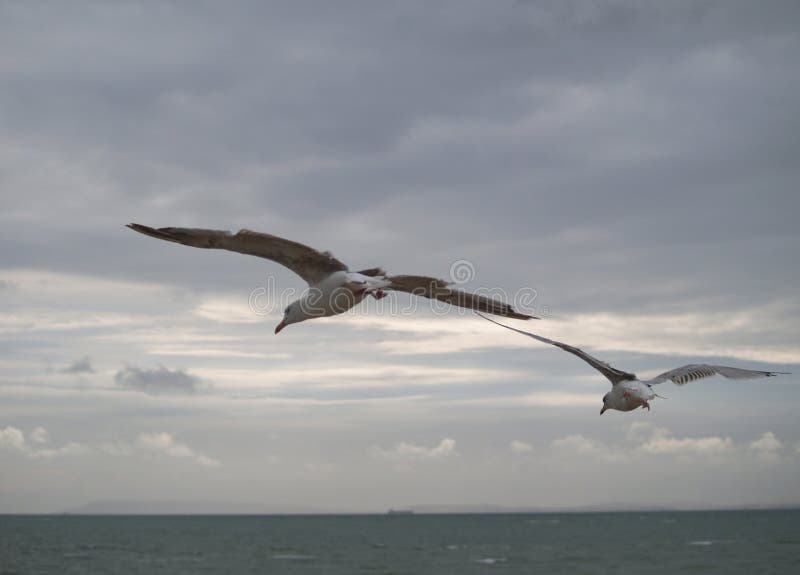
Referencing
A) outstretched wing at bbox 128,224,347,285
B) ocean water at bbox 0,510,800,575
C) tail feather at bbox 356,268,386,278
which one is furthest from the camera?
ocean water at bbox 0,510,800,575

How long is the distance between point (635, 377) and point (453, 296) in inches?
168

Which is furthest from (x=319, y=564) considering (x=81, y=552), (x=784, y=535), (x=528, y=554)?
(x=784, y=535)

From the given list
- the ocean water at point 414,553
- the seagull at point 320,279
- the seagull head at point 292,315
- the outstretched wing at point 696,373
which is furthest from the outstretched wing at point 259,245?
the ocean water at point 414,553

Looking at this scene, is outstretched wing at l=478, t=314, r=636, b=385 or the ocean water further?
the ocean water

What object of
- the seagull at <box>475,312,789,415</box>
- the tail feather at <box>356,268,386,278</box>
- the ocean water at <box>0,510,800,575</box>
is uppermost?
the tail feather at <box>356,268,386,278</box>

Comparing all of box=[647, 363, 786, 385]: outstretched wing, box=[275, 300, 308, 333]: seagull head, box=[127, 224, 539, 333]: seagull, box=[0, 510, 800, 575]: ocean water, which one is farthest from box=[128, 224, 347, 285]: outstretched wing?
box=[0, 510, 800, 575]: ocean water

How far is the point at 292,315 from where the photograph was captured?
16.5m

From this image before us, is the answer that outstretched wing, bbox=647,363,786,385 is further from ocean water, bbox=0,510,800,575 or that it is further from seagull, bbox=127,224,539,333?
ocean water, bbox=0,510,800,575

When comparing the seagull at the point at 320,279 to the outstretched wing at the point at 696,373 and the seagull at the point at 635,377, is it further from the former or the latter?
the outstretched wing at the point at 696,373

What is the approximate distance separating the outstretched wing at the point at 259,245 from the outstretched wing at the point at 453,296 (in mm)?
1222

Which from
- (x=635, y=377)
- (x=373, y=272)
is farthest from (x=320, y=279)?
(x=635, y=377)

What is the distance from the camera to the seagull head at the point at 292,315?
1638 centimetres

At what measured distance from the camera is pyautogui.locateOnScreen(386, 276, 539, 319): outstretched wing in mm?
15633

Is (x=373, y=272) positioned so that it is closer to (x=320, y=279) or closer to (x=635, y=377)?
(x=320, y=279)
